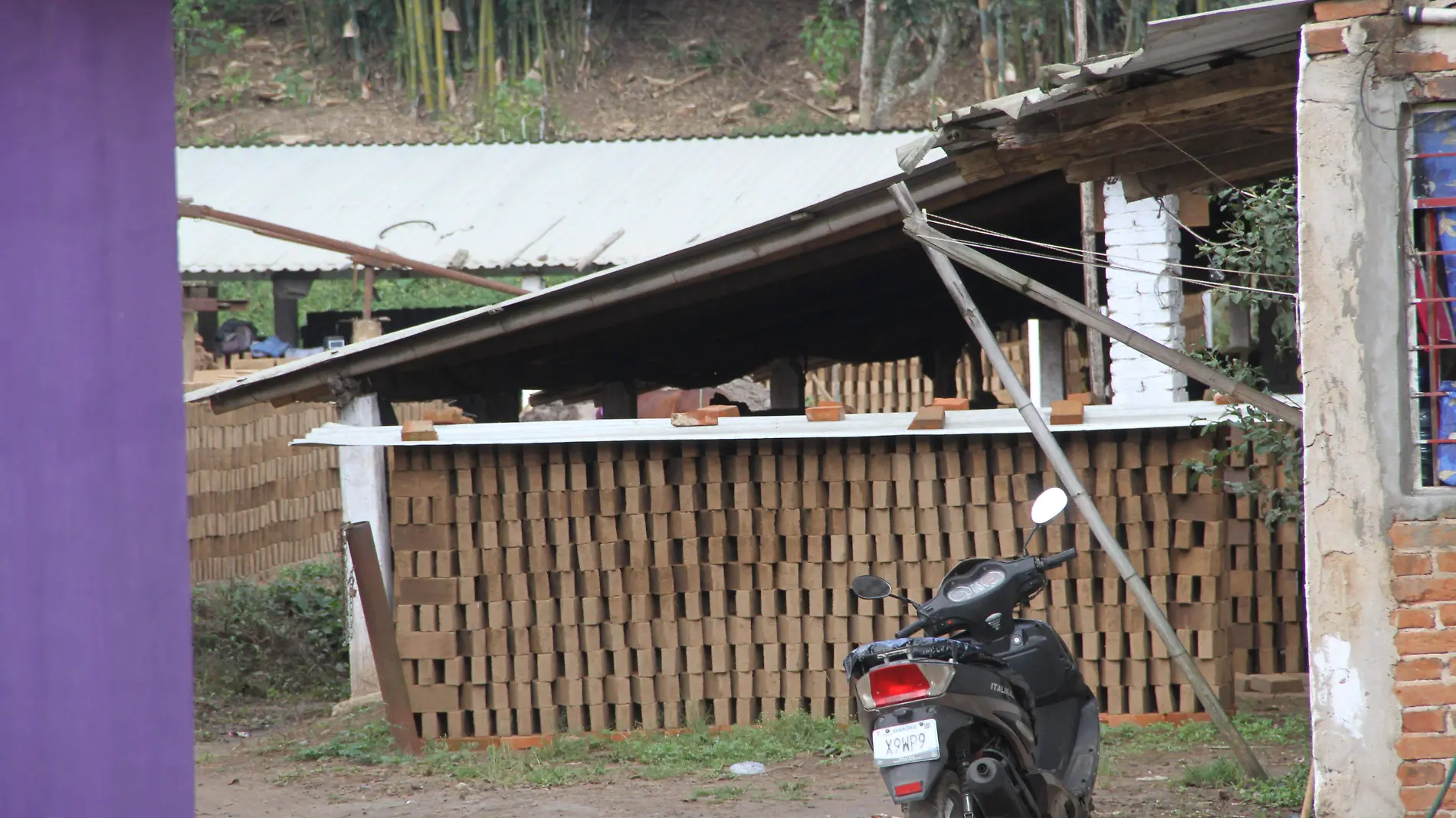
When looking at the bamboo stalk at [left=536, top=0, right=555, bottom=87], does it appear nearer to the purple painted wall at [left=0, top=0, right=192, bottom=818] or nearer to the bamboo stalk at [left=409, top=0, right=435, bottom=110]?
the bamboo stalk at [left=409, top=0, right=435, bottom=110]

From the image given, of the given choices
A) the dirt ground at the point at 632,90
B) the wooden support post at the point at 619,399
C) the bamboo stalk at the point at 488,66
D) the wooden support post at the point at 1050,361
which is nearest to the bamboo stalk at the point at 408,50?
the dirt ground at the point at 632,90

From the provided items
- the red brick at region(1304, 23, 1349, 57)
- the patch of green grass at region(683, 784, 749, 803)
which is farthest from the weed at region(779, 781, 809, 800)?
the red brick at region(1304, 23, 1349, 57)

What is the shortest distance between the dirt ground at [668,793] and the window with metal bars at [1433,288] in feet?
6.61

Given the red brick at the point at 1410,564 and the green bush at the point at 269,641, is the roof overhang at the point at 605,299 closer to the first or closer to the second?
the green bush at the point at 269,641

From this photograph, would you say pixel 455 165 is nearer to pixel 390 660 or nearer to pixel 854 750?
pixel 390 660

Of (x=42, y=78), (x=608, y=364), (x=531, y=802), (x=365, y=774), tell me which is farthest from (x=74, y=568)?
(x=608, y=364)

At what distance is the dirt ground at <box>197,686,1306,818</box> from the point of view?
6422mm

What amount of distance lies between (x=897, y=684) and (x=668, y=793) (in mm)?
2591

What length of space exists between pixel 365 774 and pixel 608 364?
3450 millimetres

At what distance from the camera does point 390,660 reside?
8242mm

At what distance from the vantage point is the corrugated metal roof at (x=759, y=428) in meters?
7.73

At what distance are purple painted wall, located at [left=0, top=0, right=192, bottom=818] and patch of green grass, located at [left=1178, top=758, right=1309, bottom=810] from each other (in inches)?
164

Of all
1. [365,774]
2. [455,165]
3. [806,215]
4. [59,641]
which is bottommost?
[365,774]

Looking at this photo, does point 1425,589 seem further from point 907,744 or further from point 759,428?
point 759,428
